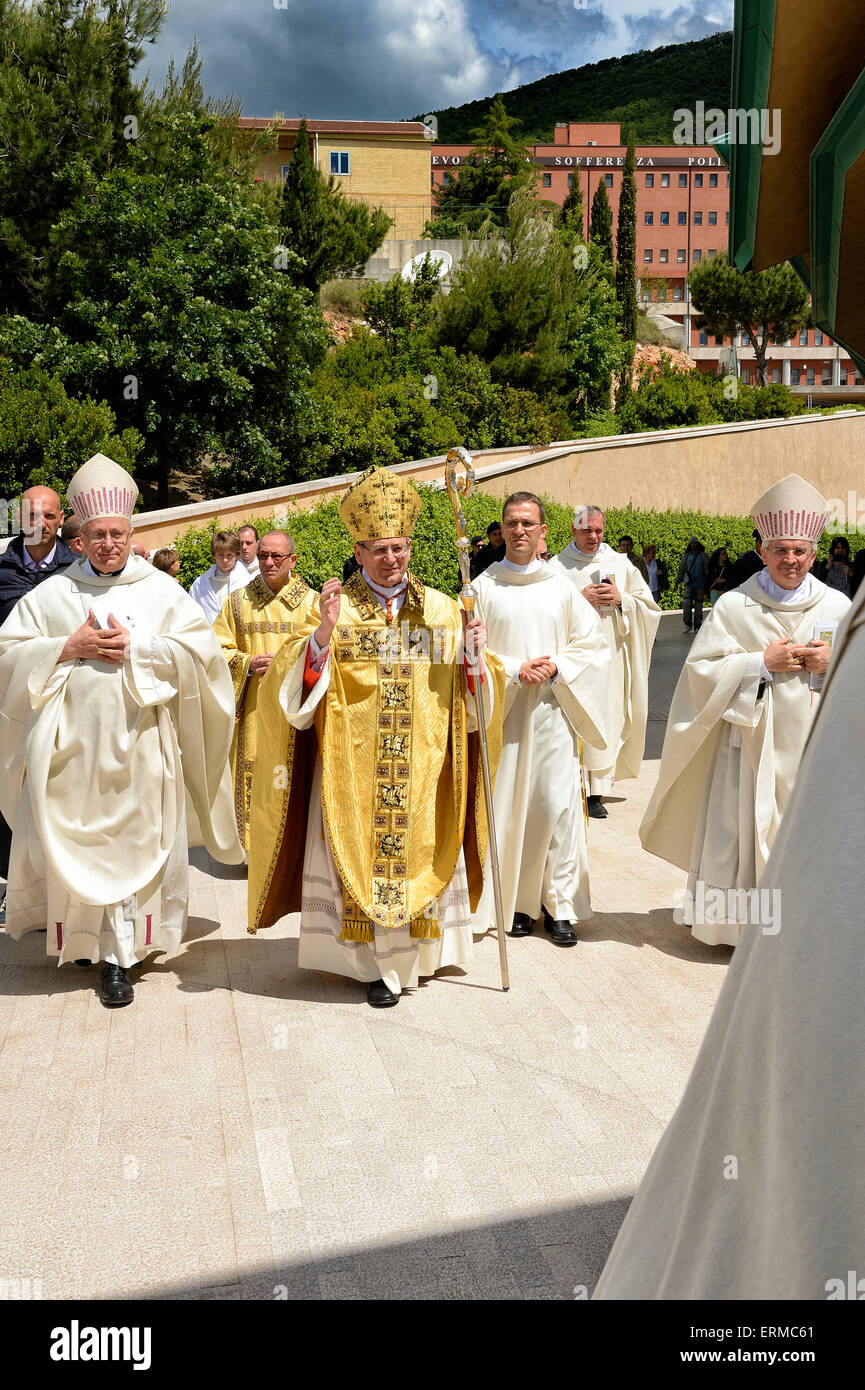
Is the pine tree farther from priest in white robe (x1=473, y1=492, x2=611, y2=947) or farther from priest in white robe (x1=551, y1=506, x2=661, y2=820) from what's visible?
priest in white robe (x1=473, y1=492, x2=611, y2=947)

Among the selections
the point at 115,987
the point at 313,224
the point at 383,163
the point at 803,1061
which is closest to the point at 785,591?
the point at 115,987

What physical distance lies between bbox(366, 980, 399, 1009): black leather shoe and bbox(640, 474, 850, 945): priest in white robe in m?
1.64

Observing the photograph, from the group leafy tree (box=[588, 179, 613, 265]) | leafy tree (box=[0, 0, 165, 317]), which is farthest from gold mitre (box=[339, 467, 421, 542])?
leafy tree (box=[588, 179, 613, 265])

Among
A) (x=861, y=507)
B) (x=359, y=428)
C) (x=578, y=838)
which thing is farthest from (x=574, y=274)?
(x=578, y=838)

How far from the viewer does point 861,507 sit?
4038 cm

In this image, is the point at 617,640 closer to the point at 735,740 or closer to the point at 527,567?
the point at 527,567

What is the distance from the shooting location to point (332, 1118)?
177 inches

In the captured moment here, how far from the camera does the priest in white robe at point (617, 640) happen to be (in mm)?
9648

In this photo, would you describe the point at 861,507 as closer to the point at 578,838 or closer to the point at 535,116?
the point at 578,838

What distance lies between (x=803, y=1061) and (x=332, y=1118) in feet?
11.3

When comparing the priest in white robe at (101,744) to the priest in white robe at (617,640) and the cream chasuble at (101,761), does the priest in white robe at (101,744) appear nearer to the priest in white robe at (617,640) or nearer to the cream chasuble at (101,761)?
the cream chasuble at (101,761)

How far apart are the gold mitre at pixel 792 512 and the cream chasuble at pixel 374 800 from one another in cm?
151

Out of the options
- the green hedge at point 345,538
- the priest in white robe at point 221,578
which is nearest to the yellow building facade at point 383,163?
the green hedge at point 345,538

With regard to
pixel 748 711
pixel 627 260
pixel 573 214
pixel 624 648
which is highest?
pixel 573 214
